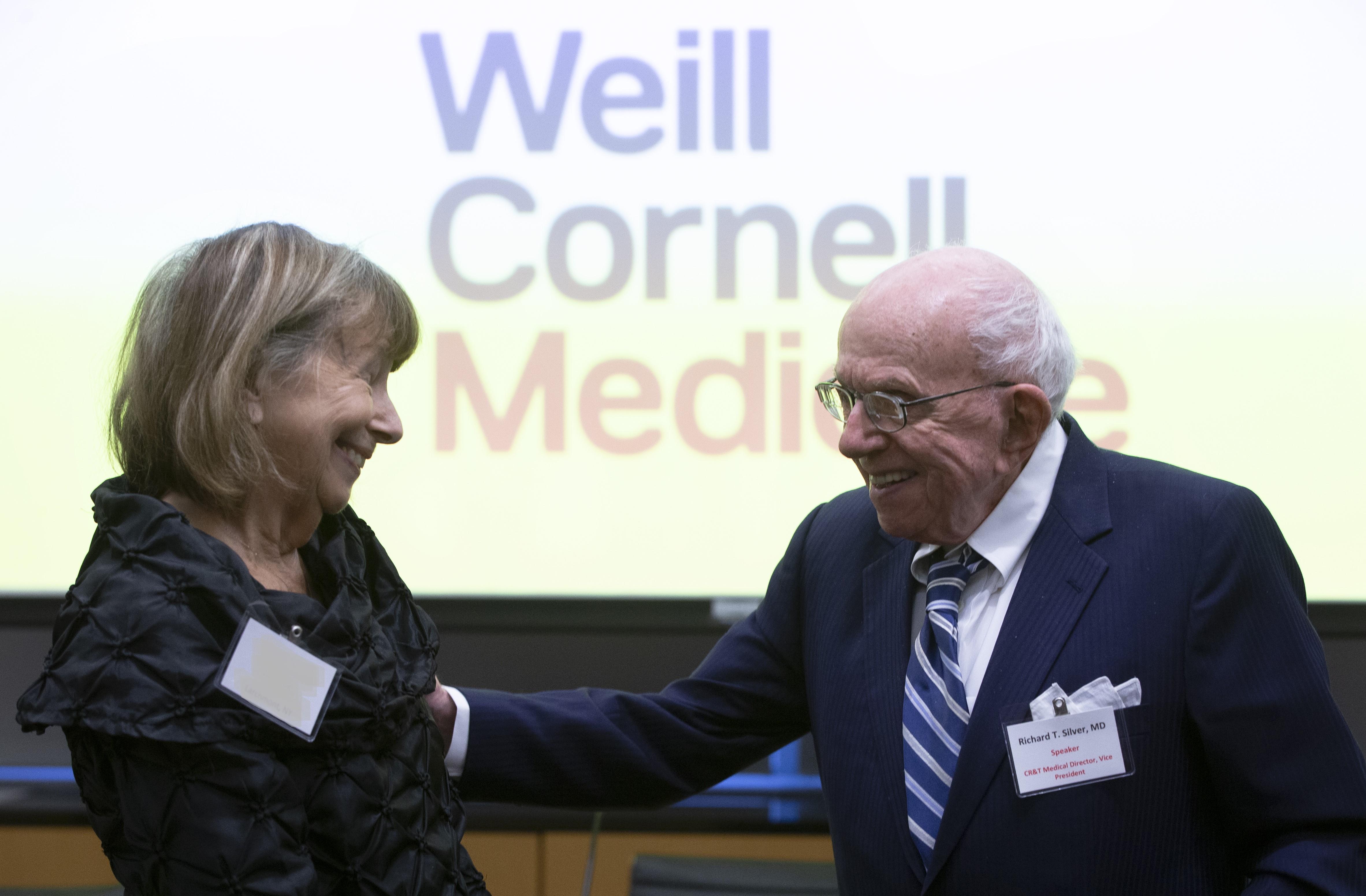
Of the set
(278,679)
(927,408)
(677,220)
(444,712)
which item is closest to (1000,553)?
(927,408)

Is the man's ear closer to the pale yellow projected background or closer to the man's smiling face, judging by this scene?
the man's smiling face

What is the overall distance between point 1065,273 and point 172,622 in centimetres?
251

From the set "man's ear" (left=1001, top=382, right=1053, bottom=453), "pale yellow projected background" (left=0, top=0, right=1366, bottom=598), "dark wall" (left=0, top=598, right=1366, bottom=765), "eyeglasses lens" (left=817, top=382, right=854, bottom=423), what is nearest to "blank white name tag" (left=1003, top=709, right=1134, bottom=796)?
"man's ear" (left=1001, top=382, right=1053, bottom=453)

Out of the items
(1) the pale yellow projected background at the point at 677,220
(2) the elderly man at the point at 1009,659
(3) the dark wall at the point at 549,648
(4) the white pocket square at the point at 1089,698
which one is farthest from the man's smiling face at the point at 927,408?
(3) the dark wall at the point at 549,648

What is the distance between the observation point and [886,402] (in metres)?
1.62

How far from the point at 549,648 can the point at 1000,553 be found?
186 centimetres

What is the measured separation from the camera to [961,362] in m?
1.59

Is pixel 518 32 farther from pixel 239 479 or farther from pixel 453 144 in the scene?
pixel 239 479

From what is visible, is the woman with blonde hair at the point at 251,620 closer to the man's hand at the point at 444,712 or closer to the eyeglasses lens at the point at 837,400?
the man's hand at the point at 444,712

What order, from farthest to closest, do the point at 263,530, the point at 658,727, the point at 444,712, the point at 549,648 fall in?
the point at 549,648, the point at 658,727, the point at 444,712, the point at 263,530

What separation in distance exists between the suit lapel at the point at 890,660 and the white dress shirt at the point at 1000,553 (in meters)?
0.04

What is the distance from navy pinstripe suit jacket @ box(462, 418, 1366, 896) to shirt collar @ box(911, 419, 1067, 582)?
24 millimetres

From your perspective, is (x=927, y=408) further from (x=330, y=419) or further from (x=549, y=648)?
(x=549, y=648)

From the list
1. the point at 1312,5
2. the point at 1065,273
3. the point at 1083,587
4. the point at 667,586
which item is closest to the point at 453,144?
the point at 667,586
